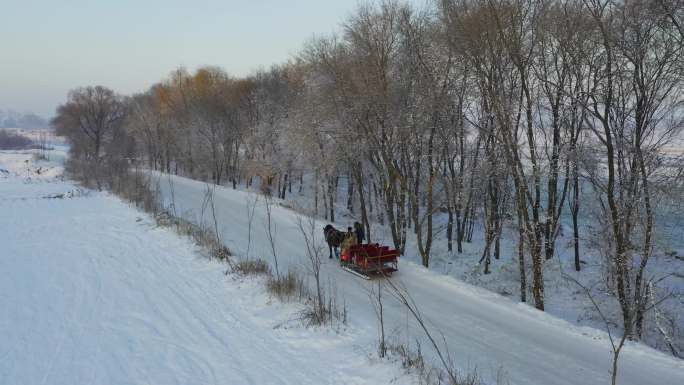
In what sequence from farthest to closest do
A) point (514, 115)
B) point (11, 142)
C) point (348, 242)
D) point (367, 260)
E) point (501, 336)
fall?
point (11, 142) < point (514, 115) < point (348, 242) < point (367, 260) < point (501, 336)

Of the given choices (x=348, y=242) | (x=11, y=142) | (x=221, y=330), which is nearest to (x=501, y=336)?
(x=348, y=242)

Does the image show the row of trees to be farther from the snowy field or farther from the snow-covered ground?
the snow-covered ground

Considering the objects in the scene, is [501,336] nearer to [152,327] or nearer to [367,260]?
[367,260]

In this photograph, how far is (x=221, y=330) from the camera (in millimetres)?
7309

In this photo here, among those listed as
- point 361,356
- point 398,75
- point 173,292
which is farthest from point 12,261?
point 398,75

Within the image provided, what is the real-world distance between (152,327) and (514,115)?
42.2 feet

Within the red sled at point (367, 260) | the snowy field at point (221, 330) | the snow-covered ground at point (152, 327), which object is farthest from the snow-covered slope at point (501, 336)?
the snow-covered ground at point (152, 327)

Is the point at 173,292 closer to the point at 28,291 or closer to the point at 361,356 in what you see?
the point at 28,291

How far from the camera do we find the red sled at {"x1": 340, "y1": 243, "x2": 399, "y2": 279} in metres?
12.0

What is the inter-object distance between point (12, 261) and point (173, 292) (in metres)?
6.90

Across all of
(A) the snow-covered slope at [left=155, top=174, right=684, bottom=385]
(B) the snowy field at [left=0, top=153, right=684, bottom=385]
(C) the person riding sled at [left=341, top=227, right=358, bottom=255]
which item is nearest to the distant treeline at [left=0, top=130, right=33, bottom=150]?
(B) the snowy field at [left=0, top=153, right=684, bottom=385]

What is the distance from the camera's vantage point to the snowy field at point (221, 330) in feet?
19.8

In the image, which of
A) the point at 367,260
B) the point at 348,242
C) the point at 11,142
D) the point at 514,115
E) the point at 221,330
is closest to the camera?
the point at 221,330

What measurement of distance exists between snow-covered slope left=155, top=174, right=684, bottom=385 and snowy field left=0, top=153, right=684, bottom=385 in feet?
0.12
